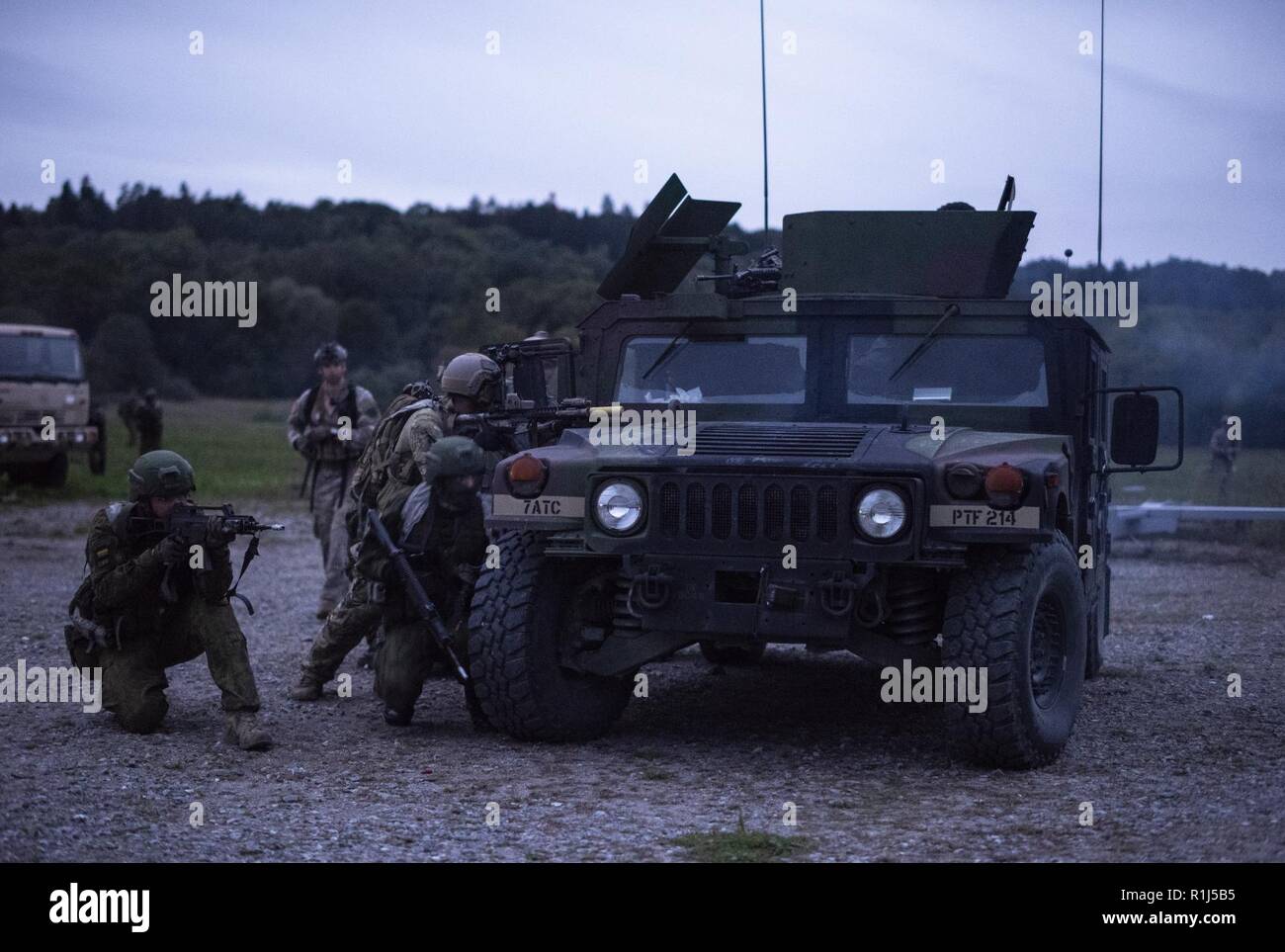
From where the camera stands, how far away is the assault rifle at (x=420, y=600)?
271 inches


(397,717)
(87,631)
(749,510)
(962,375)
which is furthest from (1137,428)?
(87,631)

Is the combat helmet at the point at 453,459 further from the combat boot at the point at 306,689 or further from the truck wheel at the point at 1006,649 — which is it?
the truck wheel at the point at 1006,649

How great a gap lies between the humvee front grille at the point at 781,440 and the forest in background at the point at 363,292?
16.0 metres

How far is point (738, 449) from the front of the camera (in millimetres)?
6191

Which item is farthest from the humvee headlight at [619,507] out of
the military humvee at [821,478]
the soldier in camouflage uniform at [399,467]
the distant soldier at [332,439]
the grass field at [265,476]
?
the grass field at [265,476]

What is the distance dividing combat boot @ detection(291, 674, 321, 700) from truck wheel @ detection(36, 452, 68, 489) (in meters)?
14.8

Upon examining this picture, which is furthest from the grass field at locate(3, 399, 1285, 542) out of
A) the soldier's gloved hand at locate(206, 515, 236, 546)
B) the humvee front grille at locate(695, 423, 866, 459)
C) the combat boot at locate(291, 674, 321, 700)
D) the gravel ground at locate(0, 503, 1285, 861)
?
the soldier's gloved hand at locate(206, 515, 236, 546)

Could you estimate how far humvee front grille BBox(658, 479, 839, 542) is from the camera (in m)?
5.89

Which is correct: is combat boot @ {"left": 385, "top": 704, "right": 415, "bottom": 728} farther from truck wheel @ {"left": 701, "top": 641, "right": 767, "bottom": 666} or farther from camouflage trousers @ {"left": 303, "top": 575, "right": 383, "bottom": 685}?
truck wheel @ {"left": 701, "top": 641, "right": 767, "bottom": 666}

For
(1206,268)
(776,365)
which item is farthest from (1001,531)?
(1206,268)

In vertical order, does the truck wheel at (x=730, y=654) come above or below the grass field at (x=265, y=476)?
below

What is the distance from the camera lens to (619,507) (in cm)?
614

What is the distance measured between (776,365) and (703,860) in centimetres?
270

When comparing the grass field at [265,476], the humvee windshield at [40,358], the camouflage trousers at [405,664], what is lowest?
the camouflage trousers at [405,664]
